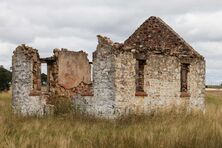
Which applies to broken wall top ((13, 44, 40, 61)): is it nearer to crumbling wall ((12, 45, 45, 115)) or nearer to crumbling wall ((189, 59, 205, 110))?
crumbling wall ((12, 45, 45, 115))

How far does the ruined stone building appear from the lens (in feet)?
62.1

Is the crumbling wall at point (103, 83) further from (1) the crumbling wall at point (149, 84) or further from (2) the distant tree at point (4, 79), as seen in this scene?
(2) the distant tree at point (4, 79)

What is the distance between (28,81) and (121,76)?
5.07 meters

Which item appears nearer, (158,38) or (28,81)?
(28,81)

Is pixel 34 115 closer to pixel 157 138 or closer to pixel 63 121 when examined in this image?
pixel 63 121

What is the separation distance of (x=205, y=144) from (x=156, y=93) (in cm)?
942

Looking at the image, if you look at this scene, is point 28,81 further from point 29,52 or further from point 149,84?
point 149,84

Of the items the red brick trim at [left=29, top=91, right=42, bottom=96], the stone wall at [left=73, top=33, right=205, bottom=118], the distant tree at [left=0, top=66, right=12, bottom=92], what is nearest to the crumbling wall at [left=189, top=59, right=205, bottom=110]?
the stone wall at [left=73, top=33, right=205, bottom=118]

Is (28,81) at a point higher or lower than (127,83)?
higher

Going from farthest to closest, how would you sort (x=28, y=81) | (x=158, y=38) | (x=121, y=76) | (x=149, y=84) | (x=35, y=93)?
(x=158, y=38)
(x=28, y=81)
(x=35, y=93)
(x=149, y=84)
(x=121, y=76)

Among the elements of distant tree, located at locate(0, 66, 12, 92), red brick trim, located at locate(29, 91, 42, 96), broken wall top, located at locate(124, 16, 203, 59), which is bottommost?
red brick trim, located at locate(29, 91, 42, 96)

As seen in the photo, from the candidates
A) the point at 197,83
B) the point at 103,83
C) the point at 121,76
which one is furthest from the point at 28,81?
the point at 197,83

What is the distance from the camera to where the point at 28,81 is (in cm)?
2198

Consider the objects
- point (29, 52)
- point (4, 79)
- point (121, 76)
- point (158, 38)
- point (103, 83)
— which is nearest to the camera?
point (121, 76)
